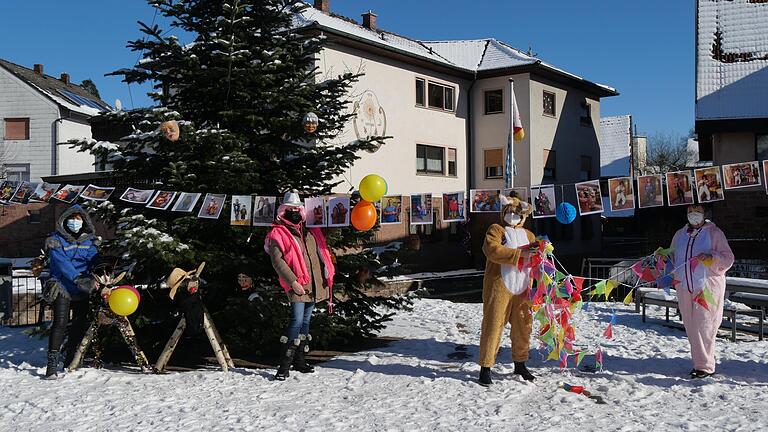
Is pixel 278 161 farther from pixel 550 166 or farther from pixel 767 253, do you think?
pixel 550 166

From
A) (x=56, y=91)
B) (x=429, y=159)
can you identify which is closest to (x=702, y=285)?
(x=429, y=159)

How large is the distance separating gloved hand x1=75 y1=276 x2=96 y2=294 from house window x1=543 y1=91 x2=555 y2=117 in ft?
80.5

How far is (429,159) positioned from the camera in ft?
84.3

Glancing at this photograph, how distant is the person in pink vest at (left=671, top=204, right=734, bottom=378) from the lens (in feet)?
22.1

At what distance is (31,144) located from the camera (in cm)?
3578

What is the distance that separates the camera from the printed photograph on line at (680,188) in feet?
24.7

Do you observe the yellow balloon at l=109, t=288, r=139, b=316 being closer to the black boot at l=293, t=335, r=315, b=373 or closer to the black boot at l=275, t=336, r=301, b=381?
the black boot at l=275, t=336, r=301, b=381

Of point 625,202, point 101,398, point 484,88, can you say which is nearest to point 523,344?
point 625,202

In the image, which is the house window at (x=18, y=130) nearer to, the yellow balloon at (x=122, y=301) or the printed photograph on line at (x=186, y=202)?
the printed photograph on line at (x=186, y=202)

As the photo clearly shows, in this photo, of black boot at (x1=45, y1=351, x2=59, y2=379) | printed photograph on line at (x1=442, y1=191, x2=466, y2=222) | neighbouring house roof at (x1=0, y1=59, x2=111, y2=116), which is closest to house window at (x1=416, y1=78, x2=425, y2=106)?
printed photograph on line at (x1=442, y1=191, x2=466, y2=222)

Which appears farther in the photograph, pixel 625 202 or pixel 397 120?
pixel 397 120

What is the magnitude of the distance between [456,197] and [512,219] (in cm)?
200

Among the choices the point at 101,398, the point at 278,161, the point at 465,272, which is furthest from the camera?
the point at 465,272

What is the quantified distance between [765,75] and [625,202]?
17.6 meters
